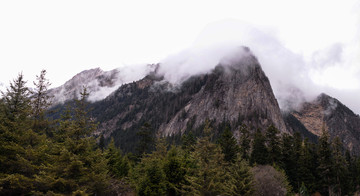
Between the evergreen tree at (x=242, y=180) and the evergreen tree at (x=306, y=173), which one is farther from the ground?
the evergreen tree at (x=242, y=180)

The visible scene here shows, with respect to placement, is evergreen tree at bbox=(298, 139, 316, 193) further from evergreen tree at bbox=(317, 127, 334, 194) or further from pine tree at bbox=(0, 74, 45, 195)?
pine tree at bbox=(0, 74, 45, 195)

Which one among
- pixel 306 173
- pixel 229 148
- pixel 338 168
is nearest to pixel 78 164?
pixel 229 148

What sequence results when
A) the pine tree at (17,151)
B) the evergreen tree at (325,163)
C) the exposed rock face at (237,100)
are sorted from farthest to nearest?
the exposed rock face at (237,100)
the evergreen tree at (325,163)
the pine tree at (17,151)

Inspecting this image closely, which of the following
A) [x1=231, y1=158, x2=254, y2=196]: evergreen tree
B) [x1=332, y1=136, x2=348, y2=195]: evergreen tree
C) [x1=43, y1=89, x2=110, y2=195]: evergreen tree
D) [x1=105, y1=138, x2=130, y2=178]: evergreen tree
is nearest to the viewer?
[x1=43, y1=89, x2=110, y2=195]: evergreen tree

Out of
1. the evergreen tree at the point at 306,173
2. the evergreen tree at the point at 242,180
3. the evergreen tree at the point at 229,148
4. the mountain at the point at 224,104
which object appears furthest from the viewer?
the mountain at the point at 224,104

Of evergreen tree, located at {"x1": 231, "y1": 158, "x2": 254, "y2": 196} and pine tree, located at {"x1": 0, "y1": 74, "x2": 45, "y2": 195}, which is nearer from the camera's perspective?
pine tree, located at {"x1": 0, "y1": 74, "x2": 45, "y2": 195}

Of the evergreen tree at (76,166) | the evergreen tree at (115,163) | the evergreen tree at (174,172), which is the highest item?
the evergreen tree at (76,166)

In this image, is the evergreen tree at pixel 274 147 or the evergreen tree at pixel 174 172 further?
the evergreen tree at pixel 274 147

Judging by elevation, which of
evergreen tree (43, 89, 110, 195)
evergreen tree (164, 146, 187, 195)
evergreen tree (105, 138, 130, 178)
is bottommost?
evergreen tree (105, 138, 130, 178)

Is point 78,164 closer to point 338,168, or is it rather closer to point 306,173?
point 306,173

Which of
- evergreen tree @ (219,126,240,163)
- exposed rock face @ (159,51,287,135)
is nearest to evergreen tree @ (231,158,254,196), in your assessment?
evergreen tree @ (219,126,240,163)

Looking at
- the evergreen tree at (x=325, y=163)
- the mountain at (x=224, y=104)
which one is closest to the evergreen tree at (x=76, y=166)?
the evergreen tree at (x=325, y=163)

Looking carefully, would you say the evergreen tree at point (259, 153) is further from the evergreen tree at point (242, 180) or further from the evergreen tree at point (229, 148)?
the evergreen tree at point (242, 180)

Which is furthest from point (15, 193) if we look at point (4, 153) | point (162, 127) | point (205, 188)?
point (162, 127)
